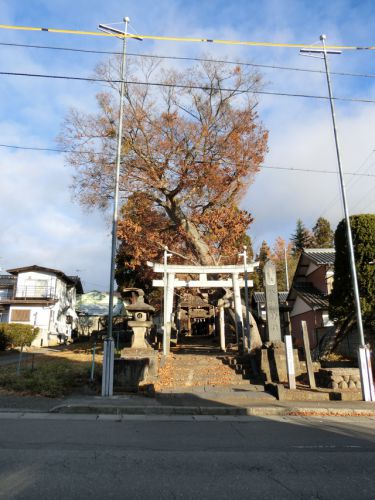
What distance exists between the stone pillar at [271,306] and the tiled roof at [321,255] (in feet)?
29.3

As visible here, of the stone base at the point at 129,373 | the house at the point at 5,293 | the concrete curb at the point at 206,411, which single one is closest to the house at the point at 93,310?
the house at the point at 5,293

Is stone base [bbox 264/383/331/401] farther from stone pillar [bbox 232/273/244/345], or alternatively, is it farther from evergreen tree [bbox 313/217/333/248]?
evergreen tree [bbox 313/217/333/248]

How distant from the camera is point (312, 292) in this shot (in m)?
26.6

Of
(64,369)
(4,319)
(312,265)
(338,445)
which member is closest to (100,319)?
(4,319)

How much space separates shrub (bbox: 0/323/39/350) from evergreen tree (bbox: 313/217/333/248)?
48.0 m

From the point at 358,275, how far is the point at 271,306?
12.2ft

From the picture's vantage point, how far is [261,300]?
33938 mm

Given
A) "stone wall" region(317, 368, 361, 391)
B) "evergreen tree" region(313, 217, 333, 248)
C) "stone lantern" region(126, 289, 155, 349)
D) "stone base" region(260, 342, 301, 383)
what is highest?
"evergreen tree" region(313, 217, 333, 248)

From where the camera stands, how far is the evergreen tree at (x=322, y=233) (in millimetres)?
64312

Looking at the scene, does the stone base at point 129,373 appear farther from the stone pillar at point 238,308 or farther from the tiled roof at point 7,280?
the tiled roof at point 7,280

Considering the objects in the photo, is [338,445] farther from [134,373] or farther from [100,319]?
[100,319]

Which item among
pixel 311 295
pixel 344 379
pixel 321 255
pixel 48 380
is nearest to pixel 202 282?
pixel 311 295

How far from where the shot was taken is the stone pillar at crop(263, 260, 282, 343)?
52.5ft

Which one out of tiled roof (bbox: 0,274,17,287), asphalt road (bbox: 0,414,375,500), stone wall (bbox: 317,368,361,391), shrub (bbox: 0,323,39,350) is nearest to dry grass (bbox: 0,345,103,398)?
asphalt road (bbox: 0,414,375,500)
